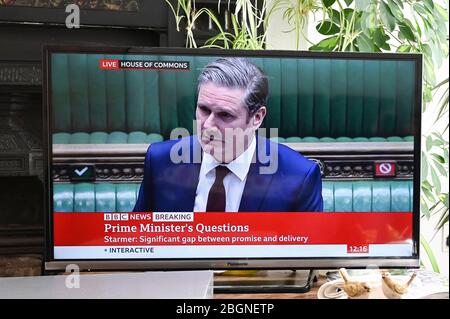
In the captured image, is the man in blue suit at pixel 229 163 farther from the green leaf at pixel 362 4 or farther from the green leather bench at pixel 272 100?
the green leaf at pixel 362 4

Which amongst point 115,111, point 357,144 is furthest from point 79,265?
point 357,144

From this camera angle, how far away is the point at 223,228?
142 cm

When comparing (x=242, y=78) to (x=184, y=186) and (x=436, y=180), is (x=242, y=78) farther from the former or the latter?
(x=436, y=180)

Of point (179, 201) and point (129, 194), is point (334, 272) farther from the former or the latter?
point (129, 194)

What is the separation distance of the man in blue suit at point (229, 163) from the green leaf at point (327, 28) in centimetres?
44

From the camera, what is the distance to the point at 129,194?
141 cm

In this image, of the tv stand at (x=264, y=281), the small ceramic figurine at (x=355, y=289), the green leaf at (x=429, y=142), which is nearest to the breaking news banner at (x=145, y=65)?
the tv stand at (x=264, y=281)

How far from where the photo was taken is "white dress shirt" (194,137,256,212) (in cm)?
141

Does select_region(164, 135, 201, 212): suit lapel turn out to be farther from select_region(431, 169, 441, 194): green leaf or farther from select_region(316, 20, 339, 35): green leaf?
select_region(431, 169, 441, 194): green leaf

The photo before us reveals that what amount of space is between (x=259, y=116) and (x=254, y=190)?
19 cm

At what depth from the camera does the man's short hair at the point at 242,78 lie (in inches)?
55.1

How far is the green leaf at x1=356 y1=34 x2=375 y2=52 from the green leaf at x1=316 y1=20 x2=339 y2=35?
12 centimetres
